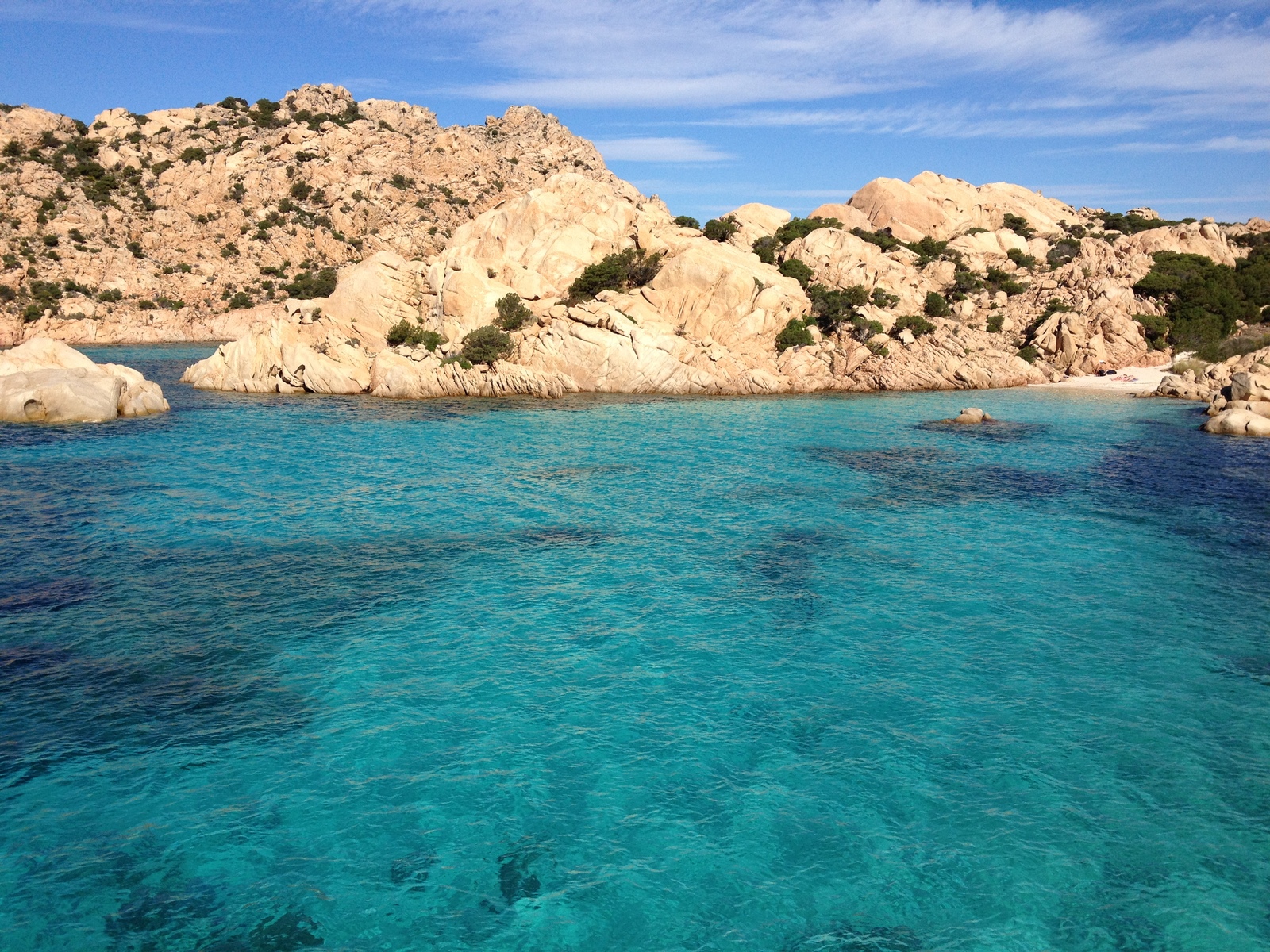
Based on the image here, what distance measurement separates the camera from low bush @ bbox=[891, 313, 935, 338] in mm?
74688

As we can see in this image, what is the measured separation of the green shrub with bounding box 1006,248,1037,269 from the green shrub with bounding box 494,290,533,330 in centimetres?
6399

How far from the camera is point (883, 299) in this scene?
257ft

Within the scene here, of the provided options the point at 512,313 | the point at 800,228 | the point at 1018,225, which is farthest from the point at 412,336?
the point at 1018,225

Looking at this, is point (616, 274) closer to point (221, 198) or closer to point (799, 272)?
point (799, 272)

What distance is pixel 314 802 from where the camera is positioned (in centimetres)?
1355

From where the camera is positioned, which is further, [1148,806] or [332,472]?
[332,472]

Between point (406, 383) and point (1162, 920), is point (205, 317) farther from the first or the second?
point (1162, 920)

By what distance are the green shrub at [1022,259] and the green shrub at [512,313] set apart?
63985mm

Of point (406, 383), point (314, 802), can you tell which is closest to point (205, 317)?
point (406, 383)

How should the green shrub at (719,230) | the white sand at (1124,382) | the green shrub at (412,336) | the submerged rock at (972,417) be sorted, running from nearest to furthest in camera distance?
the submerged rock at (972,417) → the green shrub at (412,336) → the white sand at (1124,382) → the green shrub at (719,230)

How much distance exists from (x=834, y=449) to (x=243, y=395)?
4687 cm

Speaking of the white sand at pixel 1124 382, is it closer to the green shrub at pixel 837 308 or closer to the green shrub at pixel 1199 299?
the green shrub at pixel 1199 299

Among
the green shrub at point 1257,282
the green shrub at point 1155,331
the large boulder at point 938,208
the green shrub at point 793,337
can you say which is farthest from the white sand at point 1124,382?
the large boulder at point 938,208

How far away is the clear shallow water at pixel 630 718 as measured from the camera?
11328 millimetres
